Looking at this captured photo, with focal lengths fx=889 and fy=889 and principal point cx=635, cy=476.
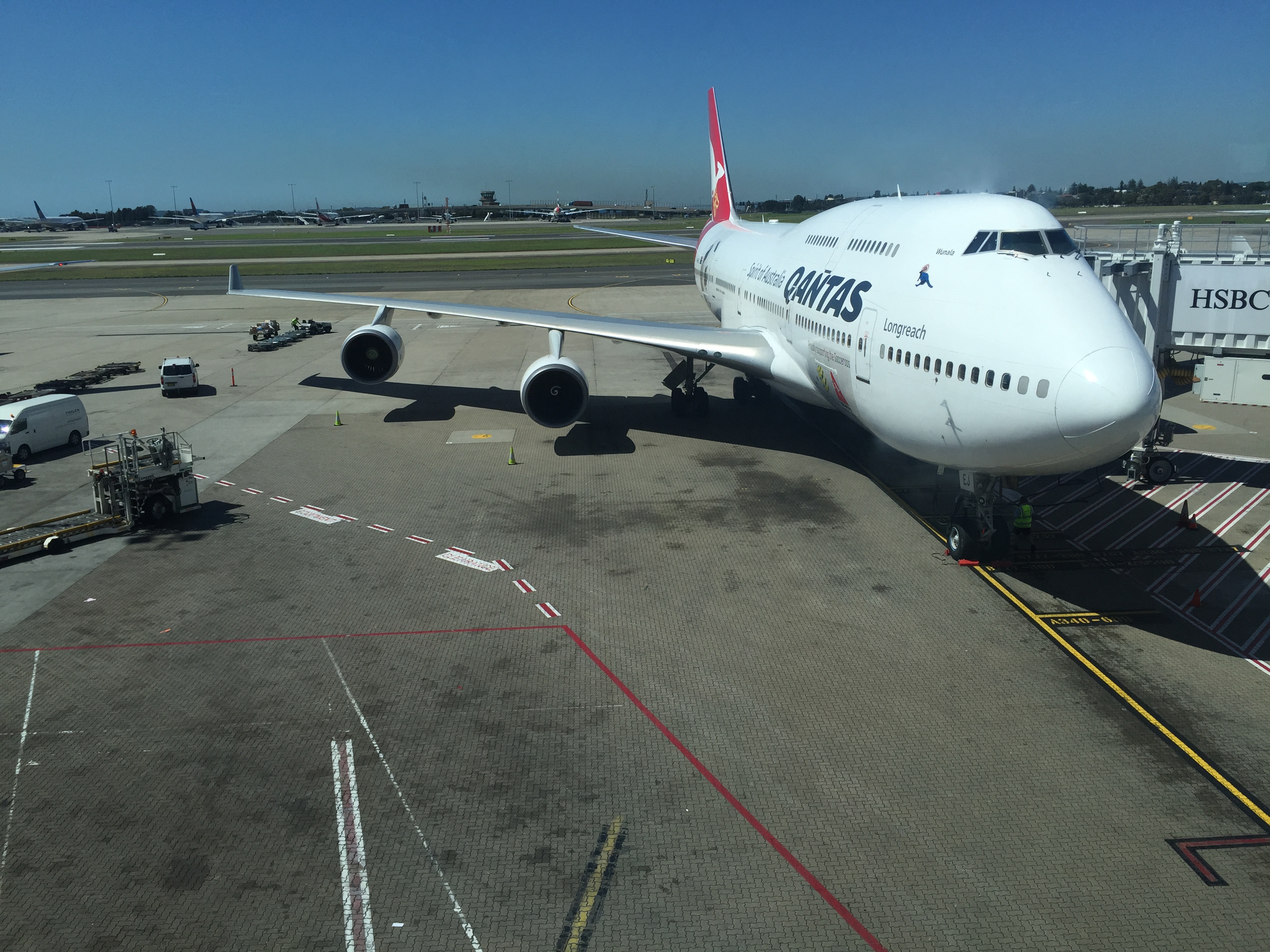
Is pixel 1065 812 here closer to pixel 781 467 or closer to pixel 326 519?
pixel 781 467

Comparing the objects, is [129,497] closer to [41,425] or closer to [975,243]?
[41,425]

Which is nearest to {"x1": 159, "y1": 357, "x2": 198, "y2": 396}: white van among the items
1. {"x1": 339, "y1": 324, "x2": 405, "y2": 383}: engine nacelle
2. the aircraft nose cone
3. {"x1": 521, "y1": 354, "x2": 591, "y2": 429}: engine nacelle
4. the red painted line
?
{"x1": 339, "y1": 324, "x2": 405, "y2": 383}: engine nacelle

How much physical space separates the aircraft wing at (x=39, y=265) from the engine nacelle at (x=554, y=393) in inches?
2875

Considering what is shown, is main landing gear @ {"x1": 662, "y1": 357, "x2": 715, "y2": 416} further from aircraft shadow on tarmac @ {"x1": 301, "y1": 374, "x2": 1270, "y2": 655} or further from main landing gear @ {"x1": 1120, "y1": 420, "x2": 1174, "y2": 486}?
main landing gear @ {"x1": 1120, "y1": 420, "x2": 1174, "y2": 486}

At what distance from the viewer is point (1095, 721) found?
1215 centimetres

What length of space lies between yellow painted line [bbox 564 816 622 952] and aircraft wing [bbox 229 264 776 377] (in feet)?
52.4

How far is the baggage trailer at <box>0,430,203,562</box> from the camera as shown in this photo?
1919cm

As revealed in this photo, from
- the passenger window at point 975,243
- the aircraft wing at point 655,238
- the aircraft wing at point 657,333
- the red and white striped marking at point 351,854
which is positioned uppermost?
the aircraft wing at point 655,238

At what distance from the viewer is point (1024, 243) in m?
15.3

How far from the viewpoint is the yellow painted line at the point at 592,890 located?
28.3ft

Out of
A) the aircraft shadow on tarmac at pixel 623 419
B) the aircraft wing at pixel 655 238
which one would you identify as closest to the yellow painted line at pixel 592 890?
the aircraft shadow on tarmac at pixel 623 419

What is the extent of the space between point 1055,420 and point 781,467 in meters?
11.2

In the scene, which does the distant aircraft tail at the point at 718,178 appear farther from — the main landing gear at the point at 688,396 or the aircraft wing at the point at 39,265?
the aircraft wing at the point at 39,265

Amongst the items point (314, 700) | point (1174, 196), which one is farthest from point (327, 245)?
point (314, 700)
